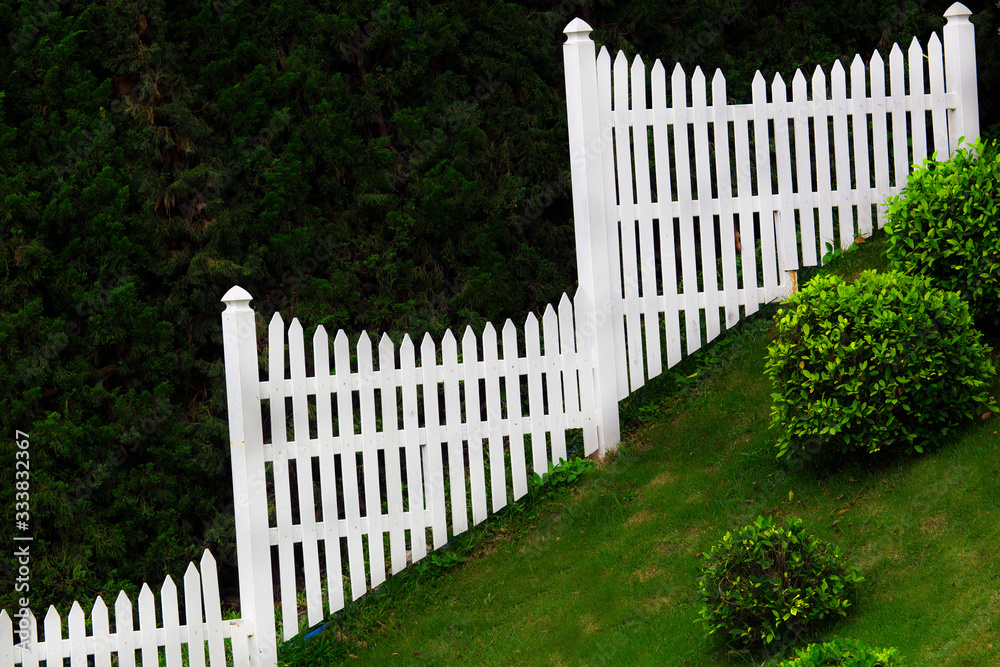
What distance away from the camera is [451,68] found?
8.49 meters

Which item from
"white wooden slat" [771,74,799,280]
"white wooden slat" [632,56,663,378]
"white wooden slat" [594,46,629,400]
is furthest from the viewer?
"white wooden slat" [771,74,799,280]

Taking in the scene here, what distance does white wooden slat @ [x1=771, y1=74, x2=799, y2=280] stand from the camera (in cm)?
692

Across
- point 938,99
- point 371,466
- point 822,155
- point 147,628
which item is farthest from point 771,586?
point 938,99

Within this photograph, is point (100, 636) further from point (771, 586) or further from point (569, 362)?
point (771, 586)

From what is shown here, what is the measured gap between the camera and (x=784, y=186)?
696cm

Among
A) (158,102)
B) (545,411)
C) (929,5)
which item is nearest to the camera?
(545,411)

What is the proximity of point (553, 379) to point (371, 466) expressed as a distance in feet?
4.05

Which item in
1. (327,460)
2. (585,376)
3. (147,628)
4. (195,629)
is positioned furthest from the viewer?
(585,376)

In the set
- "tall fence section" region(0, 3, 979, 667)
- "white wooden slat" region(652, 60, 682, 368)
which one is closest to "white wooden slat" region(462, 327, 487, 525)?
"tall fence section" region(0, 3, 979, 667)

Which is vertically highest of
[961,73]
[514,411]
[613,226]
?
[961,73]

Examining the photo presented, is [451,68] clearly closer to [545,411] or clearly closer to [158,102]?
[158,102]

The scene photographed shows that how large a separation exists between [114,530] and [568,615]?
135 inches

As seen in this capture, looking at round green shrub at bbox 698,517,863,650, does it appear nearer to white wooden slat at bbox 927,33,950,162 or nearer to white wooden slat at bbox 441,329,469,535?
white wooden slat at bbox 441,329,469,535

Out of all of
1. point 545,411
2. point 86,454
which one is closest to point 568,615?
point 545,411
